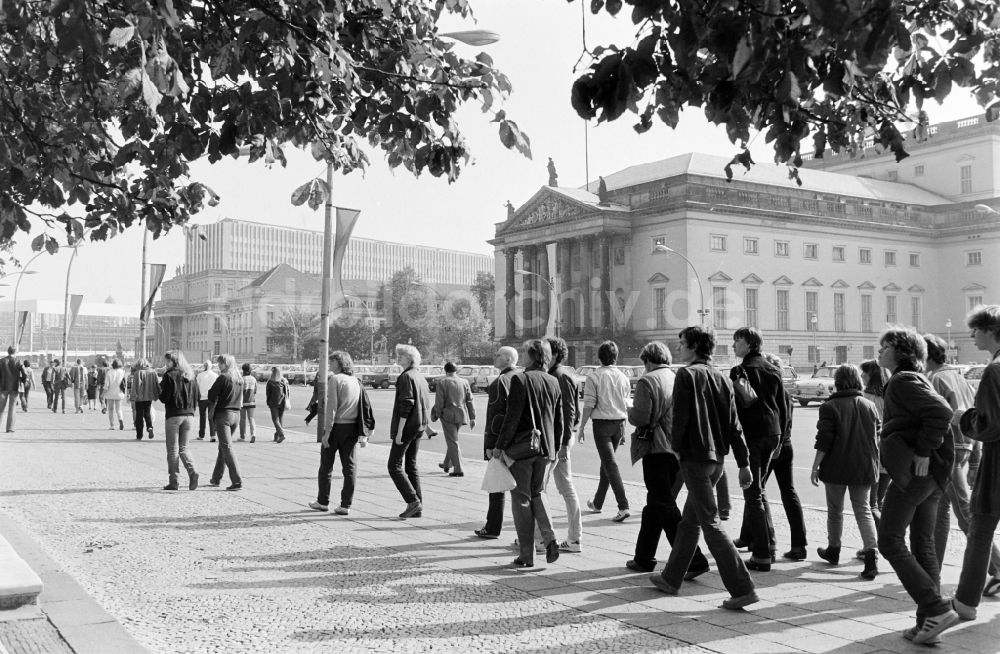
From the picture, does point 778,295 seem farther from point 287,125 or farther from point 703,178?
point 287,125

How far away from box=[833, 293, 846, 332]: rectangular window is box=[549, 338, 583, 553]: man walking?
2790 inches

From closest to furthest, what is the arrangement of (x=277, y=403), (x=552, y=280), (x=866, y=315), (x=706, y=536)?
(x=706, y=536) < (x=277, y=403) < (x=866, y=315) < (x=552, y=280)

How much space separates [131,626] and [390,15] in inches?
187

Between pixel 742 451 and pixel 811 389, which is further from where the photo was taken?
pixel 811 389

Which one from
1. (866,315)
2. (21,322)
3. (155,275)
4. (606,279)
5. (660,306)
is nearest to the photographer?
(155,275)

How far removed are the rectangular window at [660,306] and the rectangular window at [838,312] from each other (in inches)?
566

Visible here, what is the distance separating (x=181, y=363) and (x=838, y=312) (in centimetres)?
7104

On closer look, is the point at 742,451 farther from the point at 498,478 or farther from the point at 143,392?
the point at 143,392

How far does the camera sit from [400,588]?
6.84 meters

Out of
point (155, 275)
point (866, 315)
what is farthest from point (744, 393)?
point (866, 315)

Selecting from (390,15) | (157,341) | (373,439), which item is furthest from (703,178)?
(157,341)

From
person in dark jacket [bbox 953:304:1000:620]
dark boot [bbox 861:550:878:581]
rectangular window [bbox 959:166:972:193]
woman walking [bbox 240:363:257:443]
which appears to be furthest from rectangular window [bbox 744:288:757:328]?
person in dark jacket [bbox 953:304:1000:620]

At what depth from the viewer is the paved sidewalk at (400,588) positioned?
5.59 m

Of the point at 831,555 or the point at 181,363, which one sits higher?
the point at 181,363
